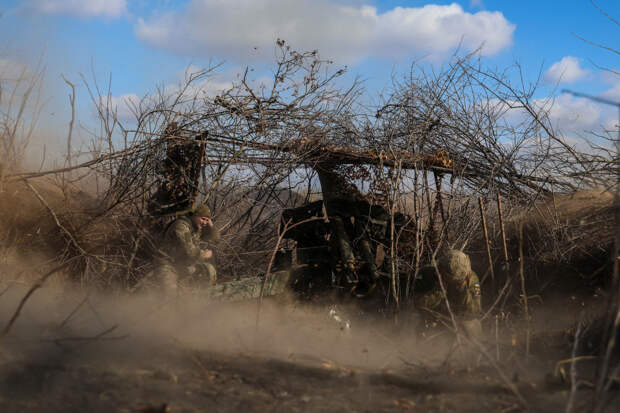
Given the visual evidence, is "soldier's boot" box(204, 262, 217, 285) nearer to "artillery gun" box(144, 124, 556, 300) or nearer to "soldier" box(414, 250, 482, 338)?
"artillery gun" box(144, 124, 556, 300)

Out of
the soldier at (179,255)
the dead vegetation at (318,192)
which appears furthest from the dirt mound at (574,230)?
the soldier at (179,255)

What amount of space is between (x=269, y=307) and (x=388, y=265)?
6.07ft

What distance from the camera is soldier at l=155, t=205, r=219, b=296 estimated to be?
6746 mm

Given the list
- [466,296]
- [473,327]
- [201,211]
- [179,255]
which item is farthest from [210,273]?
[473,327]

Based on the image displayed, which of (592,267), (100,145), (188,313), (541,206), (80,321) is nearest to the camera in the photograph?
(80,321)

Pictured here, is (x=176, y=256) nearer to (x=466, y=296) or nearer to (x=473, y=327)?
(x=466, y=296)

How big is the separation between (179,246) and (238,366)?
103 inches

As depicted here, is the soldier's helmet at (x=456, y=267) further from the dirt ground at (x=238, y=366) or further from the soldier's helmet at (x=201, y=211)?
the soldier's helmet at (x=201, y=211)

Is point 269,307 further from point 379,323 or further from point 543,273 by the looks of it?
point 543,273

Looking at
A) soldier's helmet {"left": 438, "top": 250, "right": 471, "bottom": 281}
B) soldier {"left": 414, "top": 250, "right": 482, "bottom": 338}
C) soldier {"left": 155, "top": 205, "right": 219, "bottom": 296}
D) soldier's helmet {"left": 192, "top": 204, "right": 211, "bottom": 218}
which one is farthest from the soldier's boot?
soldier's helmet {"left": 438, "top": 250, "right": 471, "bottom": 281}

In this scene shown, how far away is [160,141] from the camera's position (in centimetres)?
712

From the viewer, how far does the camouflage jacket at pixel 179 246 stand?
674cm

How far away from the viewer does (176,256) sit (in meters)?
6.82

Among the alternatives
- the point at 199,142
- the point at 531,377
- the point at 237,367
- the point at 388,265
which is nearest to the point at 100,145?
the point at 199,142
